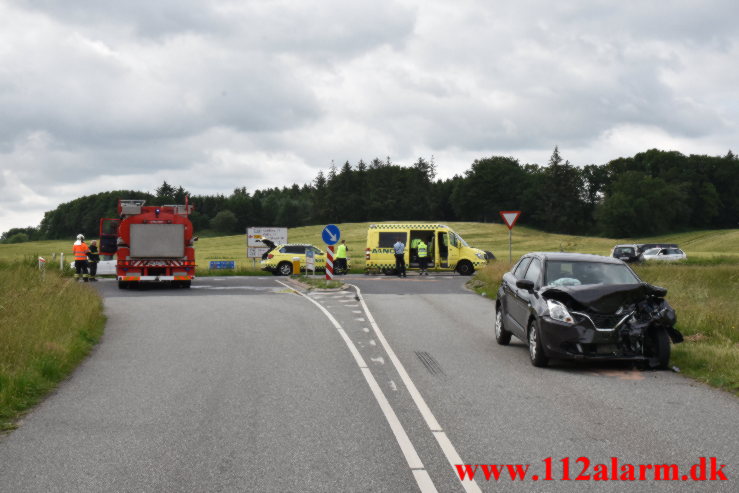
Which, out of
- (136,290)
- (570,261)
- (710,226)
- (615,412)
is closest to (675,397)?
(615,412)

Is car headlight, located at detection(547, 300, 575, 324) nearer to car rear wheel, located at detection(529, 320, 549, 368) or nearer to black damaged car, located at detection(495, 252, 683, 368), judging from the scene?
black damaged car, located at detection(495, 252, 683, 368)

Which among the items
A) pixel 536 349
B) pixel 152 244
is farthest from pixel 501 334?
pixel 152 244

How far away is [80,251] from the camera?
30.3 metres

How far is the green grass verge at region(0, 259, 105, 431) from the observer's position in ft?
27.2

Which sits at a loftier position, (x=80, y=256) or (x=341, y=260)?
(x=80, y=256)

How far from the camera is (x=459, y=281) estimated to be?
31625mm

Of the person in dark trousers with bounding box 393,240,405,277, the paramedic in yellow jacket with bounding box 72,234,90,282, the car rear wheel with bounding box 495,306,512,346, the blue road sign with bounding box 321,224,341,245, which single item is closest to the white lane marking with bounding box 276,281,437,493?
the car rear wheel with bounding box 495,306,512,346

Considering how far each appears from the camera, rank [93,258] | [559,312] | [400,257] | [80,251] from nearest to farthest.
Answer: [559,312] < [80,251] < [93,258] < [400,257]

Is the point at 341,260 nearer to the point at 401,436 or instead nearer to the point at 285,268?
the point at 285,268

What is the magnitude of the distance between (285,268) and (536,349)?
1108 inches

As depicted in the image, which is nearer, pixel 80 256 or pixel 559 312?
pixel 559 312

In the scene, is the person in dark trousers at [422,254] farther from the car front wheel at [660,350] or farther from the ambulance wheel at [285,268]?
the car front wheel at [660,350]

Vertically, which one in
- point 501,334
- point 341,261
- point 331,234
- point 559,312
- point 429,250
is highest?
point 331,234

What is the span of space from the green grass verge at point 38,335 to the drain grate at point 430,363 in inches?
177
